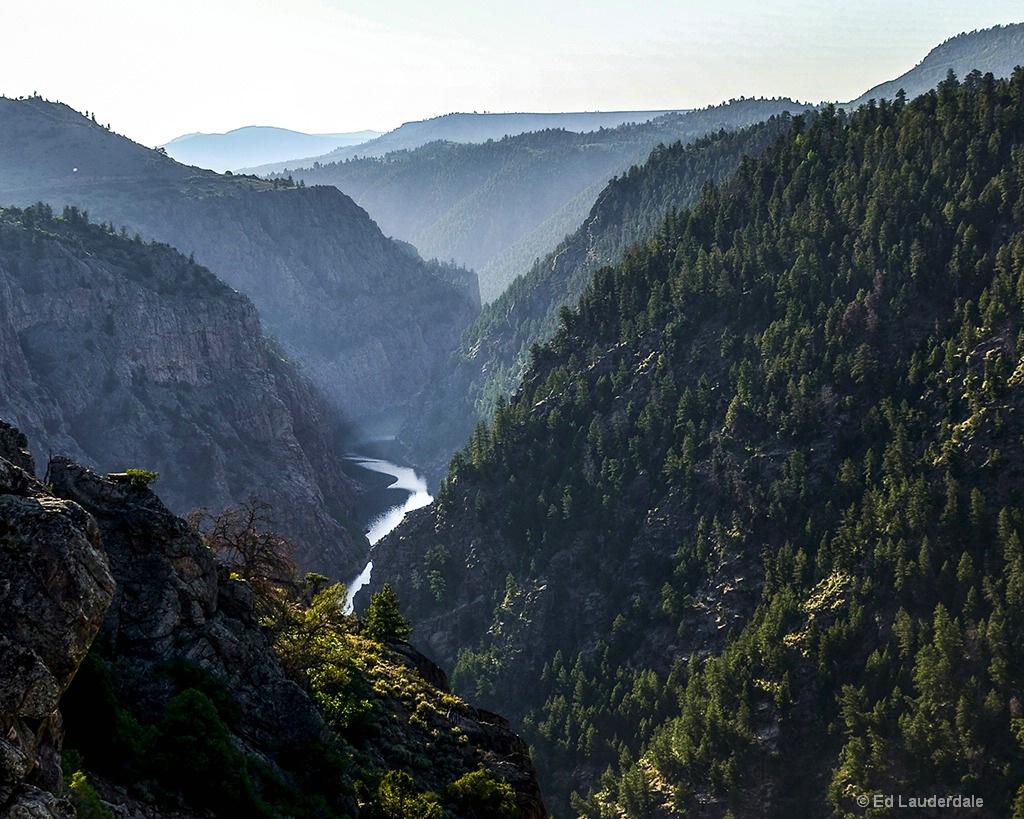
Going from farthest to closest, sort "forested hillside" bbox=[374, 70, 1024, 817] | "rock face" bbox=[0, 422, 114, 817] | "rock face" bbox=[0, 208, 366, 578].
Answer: "rock face" bbox=[0, 208, 366, 578]
"forested hillside" bbox=[374, 70, 1024, 817]
"rock face" bbox=[0, 422, 114, 817]

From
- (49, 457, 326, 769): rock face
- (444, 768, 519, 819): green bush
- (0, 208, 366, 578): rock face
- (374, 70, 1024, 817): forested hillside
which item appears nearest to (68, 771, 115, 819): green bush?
(49, 457, 326, 769): rock face

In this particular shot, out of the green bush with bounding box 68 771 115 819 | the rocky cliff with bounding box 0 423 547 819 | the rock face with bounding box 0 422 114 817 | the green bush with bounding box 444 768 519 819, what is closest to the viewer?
the rock face with bounding box 0 422 114 817

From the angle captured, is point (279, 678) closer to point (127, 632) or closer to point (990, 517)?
point (127, 632)

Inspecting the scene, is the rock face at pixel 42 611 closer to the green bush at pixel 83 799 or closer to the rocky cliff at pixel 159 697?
the rocky cliff at pixel 159 697

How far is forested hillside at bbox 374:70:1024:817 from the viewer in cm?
10269

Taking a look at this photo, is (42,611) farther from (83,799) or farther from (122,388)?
(122,388)

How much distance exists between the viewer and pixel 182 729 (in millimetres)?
33406

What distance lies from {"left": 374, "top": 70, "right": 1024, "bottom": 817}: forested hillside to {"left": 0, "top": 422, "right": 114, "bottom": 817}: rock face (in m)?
88.0

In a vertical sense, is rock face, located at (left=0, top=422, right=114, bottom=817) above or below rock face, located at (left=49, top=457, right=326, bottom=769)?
above

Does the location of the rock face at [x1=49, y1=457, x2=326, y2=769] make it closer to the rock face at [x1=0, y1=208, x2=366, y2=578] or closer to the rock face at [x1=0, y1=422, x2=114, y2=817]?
the rock face at [x1=0, y1=422, x2=114, y2=817]

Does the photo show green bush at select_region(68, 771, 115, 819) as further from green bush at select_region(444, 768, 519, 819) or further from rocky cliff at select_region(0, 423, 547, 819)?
green bush at select_region(444, 768, 519, 819)

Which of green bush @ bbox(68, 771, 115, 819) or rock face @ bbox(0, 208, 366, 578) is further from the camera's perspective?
rock face @ bbox(0, 208, 366, 578)

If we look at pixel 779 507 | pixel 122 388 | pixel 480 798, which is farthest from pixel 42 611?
pixel 122 388

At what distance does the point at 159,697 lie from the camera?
120 ft
